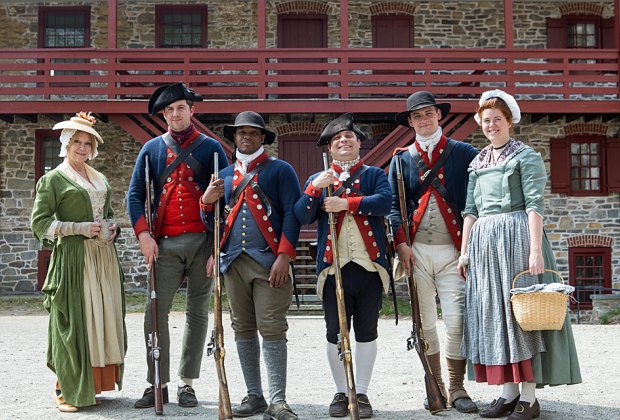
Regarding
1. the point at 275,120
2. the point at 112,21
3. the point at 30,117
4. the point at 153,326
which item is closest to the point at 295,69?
the point at 275,120

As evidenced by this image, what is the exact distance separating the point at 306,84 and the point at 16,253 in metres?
6.95

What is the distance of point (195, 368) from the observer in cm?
543

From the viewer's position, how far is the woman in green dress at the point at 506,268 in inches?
186

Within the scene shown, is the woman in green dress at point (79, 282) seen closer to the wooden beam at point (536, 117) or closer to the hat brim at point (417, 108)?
the hat brim at point (417, 108)

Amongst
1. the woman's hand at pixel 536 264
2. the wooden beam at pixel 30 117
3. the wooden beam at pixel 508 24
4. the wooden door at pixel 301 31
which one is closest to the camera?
the woman's hand at pixel 536 264

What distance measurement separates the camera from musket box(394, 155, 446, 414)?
4977 millimetres

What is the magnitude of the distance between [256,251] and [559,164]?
12089mm

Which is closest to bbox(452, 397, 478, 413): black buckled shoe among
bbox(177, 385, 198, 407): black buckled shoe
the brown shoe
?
bbox(177, 385, 198, 407): black buckled shoe

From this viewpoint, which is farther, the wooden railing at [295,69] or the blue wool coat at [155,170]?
the wooden railing at [295,69]

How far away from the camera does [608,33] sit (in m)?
16.6

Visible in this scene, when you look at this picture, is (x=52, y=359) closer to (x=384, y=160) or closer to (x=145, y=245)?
(x=145, y=245)

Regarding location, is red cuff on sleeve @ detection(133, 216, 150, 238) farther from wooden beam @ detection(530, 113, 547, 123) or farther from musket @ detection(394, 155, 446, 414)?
wooden beam @ detection(530, 113, 547, 123)

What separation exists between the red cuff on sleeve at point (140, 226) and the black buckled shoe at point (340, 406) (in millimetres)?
1737

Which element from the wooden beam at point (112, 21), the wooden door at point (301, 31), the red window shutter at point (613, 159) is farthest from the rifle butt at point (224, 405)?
the red window shutter at point (613, 159)
